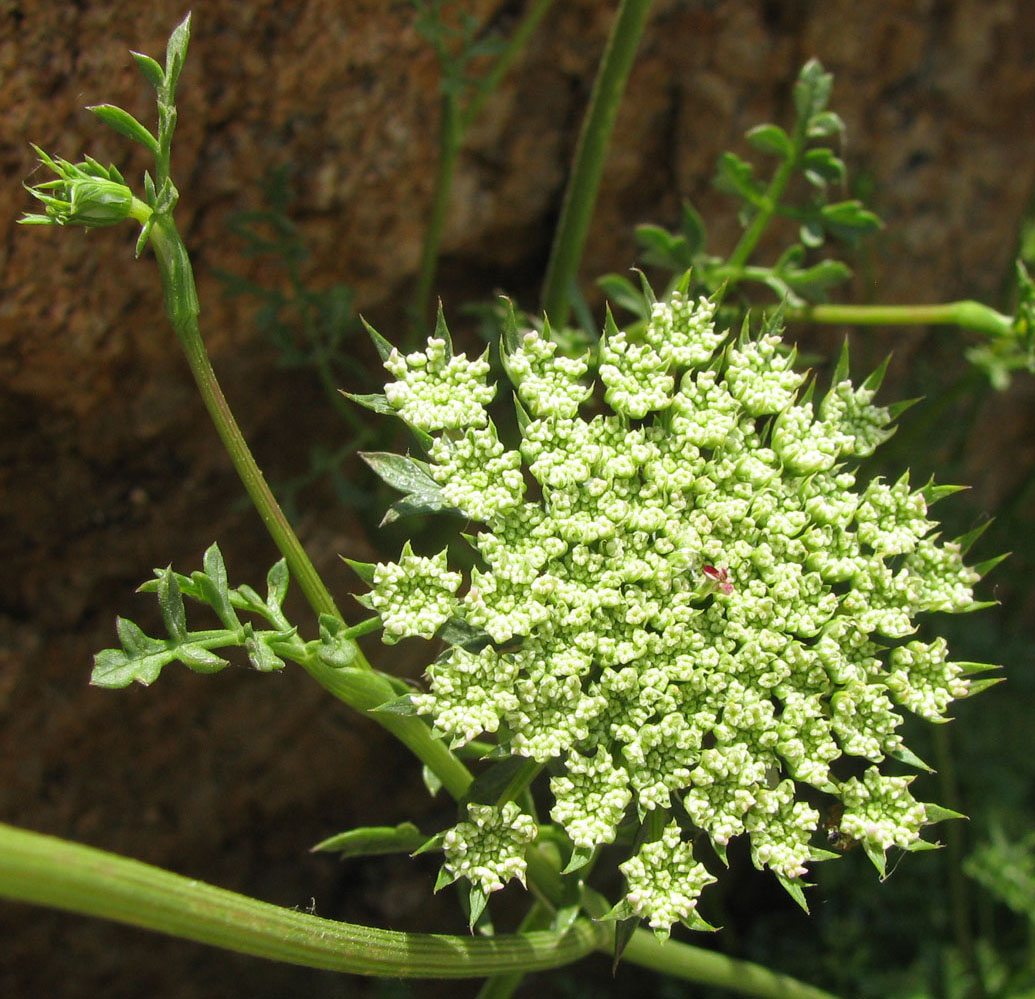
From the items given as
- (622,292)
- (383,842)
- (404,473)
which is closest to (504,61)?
(622,292)

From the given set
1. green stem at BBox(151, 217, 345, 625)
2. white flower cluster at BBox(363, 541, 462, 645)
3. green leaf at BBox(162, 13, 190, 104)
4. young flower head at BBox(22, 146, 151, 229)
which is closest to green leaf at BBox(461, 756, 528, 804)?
white flower cluster at BBox(363, 541, 462, 645)

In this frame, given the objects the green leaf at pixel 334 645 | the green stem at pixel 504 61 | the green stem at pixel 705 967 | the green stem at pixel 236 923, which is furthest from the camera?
the green stem at pixel 504 61

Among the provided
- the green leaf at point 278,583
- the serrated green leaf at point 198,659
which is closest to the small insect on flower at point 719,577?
the green leaf at point 278,583

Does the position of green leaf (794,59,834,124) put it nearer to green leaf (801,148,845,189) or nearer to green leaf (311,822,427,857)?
green leaf (801,148,845,189)

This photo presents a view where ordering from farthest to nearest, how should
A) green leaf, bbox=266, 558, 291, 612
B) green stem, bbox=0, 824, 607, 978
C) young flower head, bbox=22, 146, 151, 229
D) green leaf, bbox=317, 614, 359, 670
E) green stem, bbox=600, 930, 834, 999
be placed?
green stem, bbox=600, 930, 834, 999 → green leaf, bbox=266, 558, 291, 612 → green leaf, bbox=317, 614, 359, 670 → young flower head, bbox=22, 146, 151, 229 → green stem, bbox=0, 824, 607, 978

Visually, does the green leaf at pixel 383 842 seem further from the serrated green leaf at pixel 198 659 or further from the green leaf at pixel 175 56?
the green leaf at pixel 175 56

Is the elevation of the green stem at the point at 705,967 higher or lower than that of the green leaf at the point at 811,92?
lower
